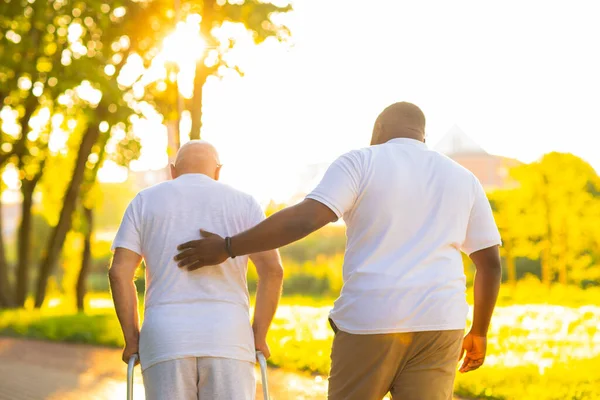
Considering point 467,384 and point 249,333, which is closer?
point 249,333

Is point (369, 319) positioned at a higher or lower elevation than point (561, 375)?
higher

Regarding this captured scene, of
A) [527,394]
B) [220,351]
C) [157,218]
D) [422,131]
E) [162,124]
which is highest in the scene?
[162,124]

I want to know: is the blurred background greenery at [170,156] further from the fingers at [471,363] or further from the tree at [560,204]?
the fingers at [471,363]

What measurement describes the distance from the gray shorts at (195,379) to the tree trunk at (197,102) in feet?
40.6

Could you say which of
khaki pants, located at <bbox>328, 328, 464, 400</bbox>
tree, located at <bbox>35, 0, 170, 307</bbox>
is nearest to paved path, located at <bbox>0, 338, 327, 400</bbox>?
khaki pants, located at <bbox>328, 328, 464, 400</bbox>

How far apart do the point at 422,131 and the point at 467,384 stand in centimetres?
555

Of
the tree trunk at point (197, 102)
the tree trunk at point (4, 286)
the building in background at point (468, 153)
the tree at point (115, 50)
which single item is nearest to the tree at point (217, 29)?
the tree trunk at point (197, 102)

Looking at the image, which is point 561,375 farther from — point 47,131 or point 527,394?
point 47,131

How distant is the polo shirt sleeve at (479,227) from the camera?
3670 mm

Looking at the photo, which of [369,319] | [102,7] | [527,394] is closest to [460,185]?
[369,319]

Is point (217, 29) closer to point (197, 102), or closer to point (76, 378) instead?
point (197, 102)

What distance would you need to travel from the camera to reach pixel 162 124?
775 inches

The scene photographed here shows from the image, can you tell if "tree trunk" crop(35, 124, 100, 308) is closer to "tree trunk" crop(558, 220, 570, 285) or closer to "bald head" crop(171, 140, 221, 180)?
"tree trunk" crop(558, 220, 570, 285)

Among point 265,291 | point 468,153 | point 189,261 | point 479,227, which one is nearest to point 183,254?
point 189,261
